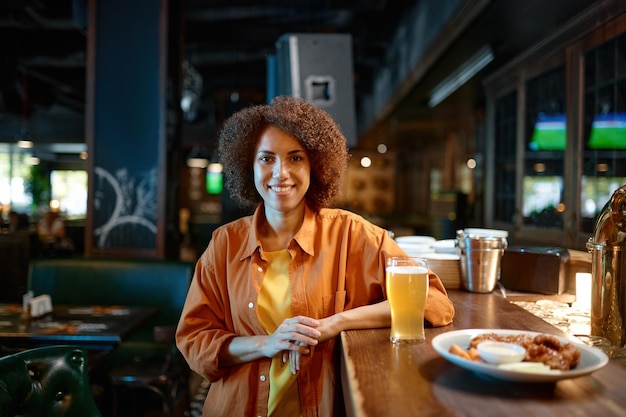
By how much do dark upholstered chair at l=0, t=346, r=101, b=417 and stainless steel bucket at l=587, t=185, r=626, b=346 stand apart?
4.82 ft

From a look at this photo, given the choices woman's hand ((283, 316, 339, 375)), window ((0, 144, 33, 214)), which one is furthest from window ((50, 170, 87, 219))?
woman's hand ((283, 316, 339, 375))

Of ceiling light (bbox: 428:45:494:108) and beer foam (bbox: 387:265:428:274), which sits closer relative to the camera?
beer foam (bbox: 387:265:428:274)

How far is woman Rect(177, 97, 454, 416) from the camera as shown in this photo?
167cm

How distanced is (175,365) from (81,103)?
11.7m

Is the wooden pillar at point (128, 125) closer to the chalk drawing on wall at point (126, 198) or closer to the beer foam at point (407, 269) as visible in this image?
the chalk drawing on wall at point (126, 198)

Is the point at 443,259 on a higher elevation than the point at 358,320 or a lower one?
higher

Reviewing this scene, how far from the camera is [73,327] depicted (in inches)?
115

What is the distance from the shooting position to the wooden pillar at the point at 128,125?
4.34 meters

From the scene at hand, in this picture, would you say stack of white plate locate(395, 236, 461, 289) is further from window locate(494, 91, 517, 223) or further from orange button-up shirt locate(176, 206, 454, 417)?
window locate(494, 91, 517, 223)

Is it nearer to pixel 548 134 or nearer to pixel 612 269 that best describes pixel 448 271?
pixel 612 269

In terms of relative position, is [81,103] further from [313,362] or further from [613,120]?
[313,362]

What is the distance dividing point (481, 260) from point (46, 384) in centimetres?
153

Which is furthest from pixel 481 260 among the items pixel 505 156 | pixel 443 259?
pixel 505 156

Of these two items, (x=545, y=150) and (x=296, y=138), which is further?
(x=545, y=150)
